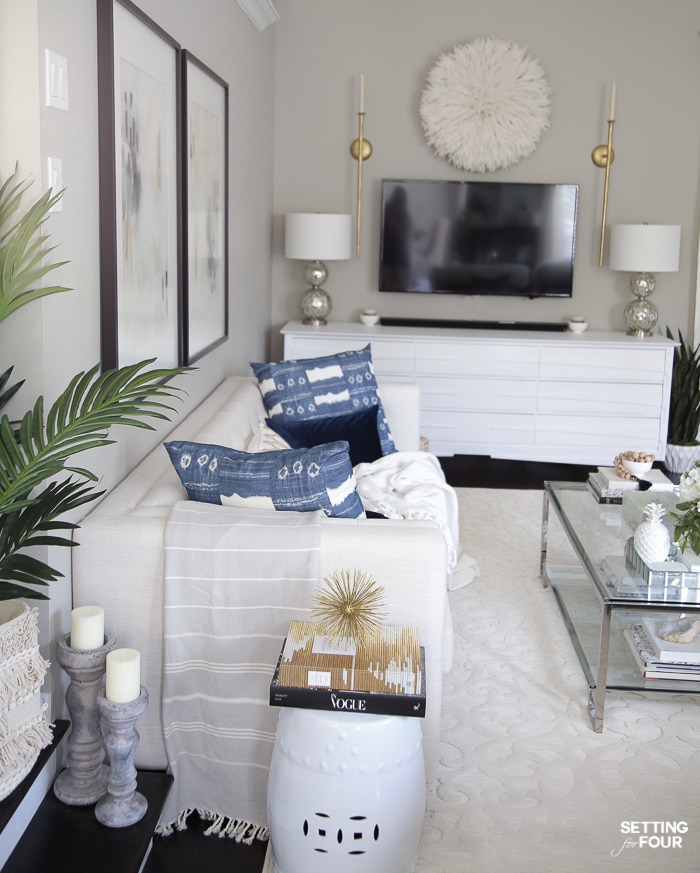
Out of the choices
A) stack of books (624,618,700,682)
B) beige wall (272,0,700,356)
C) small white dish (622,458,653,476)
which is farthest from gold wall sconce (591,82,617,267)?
stack of books (624,618,700,682)

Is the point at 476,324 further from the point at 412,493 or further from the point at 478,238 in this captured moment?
the point at 412,493

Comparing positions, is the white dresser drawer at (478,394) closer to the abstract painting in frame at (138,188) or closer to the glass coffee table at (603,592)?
the glass coffee table at (603,592)

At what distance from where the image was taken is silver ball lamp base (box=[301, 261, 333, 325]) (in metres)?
5.48

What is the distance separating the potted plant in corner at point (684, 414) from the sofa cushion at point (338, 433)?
7.50ft

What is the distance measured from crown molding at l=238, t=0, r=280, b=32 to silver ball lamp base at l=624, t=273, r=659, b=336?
238 centimetres

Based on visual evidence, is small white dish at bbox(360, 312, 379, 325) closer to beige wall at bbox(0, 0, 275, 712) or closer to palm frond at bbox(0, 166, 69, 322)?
beige wall at bbox(0, 0, 275, 712)

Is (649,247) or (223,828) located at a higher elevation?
(649,247)

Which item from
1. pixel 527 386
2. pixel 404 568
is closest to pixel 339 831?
pixel 404 568

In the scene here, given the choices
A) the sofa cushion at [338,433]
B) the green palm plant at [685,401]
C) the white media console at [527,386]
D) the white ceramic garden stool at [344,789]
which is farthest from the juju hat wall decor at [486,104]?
the white ceramic garden stool at [344,789]

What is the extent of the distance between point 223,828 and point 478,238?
401 cm

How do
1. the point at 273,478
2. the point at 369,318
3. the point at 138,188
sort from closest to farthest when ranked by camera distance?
the point at 273,478 → the point at 138,188 → the point at 369,318

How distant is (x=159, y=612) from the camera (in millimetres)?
2178

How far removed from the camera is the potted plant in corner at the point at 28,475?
1.67 metres

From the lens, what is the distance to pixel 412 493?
330 cm
